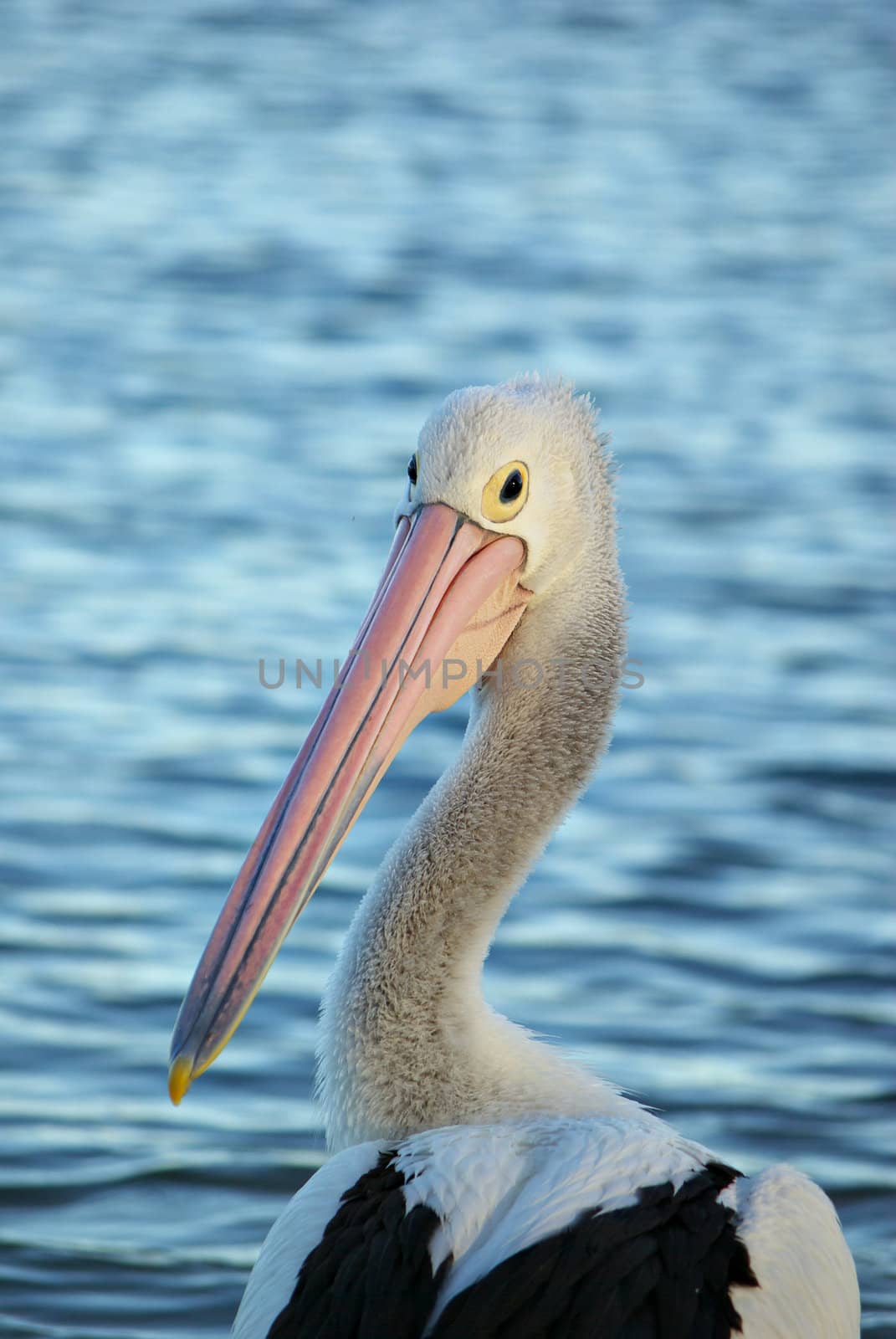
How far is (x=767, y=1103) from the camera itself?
4.61m

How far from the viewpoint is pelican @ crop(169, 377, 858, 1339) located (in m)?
2.58

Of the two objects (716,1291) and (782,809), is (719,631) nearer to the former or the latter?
(782,809)

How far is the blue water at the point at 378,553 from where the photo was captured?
4.57m

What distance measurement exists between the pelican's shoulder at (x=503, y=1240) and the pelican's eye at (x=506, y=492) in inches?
36.0

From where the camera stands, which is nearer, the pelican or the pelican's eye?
the pelican

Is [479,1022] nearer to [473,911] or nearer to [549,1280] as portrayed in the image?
[473,911]

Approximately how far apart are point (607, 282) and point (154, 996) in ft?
21.8

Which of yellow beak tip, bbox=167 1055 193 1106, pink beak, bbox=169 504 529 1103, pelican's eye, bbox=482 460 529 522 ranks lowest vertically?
yellow beak tip, bbox=167 1055 193 1106

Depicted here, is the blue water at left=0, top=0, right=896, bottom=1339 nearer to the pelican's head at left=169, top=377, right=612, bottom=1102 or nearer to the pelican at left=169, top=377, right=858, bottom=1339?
the pelican at left=169, top=377, right=858, bottom=1339

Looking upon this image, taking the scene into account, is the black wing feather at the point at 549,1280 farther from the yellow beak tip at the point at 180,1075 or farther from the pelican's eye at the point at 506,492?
the pelican's eye at the point at 506,492

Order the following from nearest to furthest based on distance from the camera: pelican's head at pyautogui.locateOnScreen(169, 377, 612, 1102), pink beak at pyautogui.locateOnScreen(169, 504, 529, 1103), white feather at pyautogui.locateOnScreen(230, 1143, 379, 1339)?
white feather at pyautogui.locateOnScreen(230, 1143, 379, 1339) → pink beak at pyautogui.locateOnScreen(169, 504, 529, 1103) → pelican's head at pyautogui.locateOnScreen(169, 377, 612, 1102)

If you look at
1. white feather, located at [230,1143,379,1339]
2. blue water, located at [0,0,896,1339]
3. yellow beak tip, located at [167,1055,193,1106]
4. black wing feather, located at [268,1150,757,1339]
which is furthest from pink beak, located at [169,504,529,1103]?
blue water, located at [0,0,896,1339]

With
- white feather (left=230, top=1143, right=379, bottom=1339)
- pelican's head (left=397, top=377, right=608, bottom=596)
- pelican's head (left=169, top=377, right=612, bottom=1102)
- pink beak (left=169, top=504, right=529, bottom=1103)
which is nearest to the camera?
white feather (left=230, top=1143, right=379, bottom=1339)

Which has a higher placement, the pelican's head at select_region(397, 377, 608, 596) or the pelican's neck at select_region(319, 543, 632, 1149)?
the pelican's head at select_region(397, 377, 608, 596)
